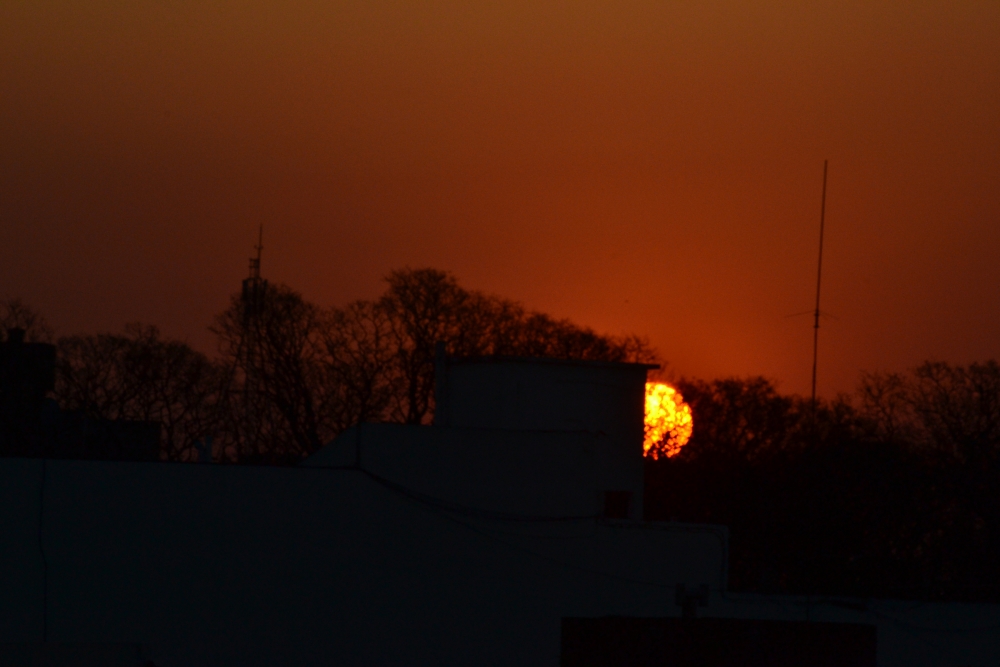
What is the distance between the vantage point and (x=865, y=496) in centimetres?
4591

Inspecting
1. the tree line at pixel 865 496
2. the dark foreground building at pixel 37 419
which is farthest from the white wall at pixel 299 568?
the tree line at pixel 865 496

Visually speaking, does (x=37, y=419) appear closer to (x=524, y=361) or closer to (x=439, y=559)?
(x=439, y=559)

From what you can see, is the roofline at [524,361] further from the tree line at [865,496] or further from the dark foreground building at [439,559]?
the tree line at [865,496]

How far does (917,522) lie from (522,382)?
25.6 metres

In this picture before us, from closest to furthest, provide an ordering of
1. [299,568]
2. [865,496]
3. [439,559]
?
[299,568], [439,559], [865,496]

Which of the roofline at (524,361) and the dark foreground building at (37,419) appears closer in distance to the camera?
the dark foreground building at (37,419)

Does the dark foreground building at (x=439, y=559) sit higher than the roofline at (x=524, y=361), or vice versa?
the roofline at (x=524, y=361)

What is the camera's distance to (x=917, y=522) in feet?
145

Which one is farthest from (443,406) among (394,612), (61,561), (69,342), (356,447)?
(69,342)

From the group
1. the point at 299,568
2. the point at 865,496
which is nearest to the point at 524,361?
the point at 299,568

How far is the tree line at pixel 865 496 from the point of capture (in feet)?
139

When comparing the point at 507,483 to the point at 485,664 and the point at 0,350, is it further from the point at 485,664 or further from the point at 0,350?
the point at 0,350

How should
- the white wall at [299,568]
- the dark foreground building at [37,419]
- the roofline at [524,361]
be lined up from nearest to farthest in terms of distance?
the white wall at [299,568]
the dark foreground building at [37,419]
the roofline at [524,361]

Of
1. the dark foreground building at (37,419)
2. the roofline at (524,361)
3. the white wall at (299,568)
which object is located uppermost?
the roofline at (524,361)
